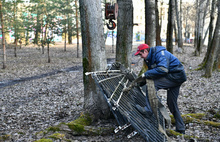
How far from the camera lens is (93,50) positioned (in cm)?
547

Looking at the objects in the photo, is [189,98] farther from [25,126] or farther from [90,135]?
[25,126]

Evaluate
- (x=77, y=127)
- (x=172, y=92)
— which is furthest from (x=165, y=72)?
(x=77, y=127)

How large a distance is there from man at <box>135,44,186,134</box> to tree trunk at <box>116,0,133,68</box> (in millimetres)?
2570

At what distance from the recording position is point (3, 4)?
56.7ft

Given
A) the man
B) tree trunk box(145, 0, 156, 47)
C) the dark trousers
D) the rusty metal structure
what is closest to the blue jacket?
the man

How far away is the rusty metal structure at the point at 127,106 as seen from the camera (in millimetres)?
4094

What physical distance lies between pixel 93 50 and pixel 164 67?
1832mm

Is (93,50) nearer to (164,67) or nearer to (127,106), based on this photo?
(127,106)

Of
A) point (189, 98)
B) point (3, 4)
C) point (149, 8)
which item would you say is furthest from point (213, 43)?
point (3, 4)

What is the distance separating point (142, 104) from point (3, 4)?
16.1 meters

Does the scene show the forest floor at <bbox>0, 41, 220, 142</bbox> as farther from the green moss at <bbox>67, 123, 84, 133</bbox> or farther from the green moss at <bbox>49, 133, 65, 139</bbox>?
the green moss at <bbox>49, 133, 65, 139</bbox>

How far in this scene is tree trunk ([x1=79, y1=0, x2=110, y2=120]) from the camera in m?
5.32

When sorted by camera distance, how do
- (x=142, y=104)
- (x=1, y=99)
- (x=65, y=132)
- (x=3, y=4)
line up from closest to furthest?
1. (x=65, y=132)
2. (x=142, y=104)
3. (x=1, y=99)
4. (x=3, y=4)

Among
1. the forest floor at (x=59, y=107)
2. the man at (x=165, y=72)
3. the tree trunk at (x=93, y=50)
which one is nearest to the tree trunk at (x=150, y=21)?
the forest floor at (x=59, y=107)
